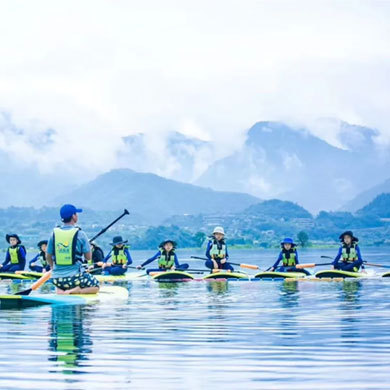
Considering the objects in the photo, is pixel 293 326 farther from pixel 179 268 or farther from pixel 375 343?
pixel 179 268

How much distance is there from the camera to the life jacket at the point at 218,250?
112 ft

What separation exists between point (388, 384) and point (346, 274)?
72.8 ft

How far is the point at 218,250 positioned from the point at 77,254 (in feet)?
50.6

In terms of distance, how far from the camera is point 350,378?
34.8ft

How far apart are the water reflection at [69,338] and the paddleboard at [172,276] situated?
522 inches

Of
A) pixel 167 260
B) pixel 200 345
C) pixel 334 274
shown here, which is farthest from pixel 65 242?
pixel 167 260

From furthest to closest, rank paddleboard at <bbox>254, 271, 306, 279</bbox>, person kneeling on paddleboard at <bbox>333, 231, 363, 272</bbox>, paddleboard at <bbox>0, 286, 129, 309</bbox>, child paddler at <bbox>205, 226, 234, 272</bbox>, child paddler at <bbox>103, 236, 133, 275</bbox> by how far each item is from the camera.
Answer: child paddler at <bbox>103, 236, 133, 275</bbox> → child paddler at <bbox>205, 226, 234, 272</bbox> → person kneeling on paddleboard at <bbox>333, 231, 363, 272</bbox> → paddleboard at <bbox>254, 271, 306, 279</bbox> → paddleboard at <bbox>0, 286, 129, 309</bbox>

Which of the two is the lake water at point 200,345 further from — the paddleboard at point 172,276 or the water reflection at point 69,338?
the paddleboard at point 172,276

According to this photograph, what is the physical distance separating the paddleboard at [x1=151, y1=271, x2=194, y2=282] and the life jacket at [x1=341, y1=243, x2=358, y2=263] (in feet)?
17.2

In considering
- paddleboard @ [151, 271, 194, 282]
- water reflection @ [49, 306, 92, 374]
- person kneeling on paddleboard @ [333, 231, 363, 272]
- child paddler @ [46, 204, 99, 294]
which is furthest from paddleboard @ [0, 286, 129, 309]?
person kneeling on paddleboard @ [333, 231, 363, 272]

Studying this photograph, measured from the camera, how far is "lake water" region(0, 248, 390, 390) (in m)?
10.6

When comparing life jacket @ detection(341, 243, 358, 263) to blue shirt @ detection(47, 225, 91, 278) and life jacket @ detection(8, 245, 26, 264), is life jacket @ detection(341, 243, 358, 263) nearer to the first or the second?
life jacket @ detection(8, 245, 26, 264)

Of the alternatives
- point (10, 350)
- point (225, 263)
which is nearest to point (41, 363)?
point (10, 350)

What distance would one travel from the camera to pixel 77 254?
19.0m
